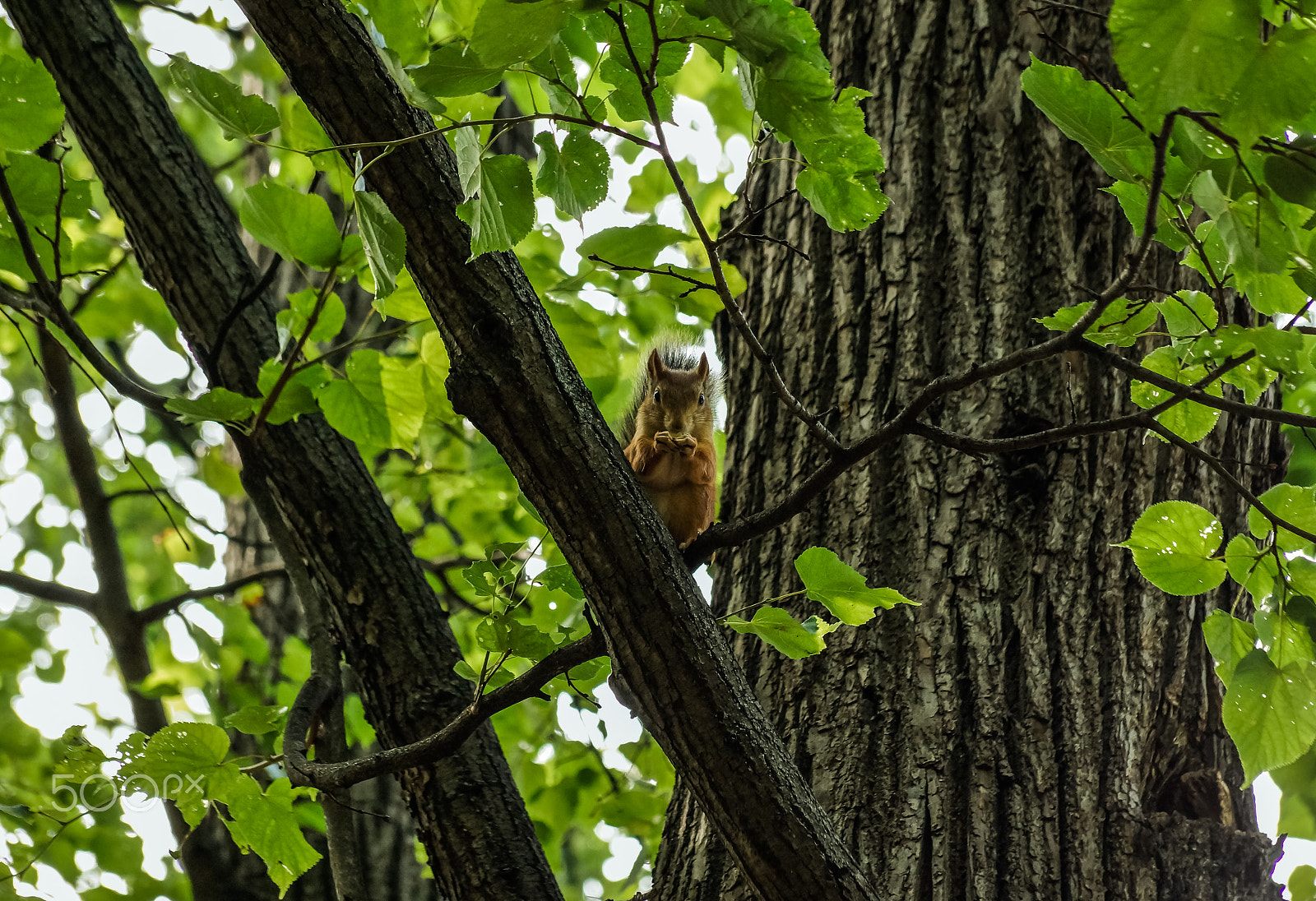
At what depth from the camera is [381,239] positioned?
101 cm

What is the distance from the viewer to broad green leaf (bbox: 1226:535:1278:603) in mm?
1130

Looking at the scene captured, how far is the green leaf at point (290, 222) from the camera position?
1.45 metres

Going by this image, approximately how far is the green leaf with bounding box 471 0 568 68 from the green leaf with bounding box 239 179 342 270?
72cm

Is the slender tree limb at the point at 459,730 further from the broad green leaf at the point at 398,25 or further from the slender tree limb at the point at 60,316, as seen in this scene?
the broad green leaf at the point at 398,25

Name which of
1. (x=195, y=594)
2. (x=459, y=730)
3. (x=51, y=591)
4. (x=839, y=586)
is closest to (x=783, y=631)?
(x=839, y=586)

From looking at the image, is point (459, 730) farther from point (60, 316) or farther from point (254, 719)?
point (60, 316)

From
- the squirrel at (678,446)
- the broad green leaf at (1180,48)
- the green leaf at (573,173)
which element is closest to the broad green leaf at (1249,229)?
the broad green leaf at (1180,48)

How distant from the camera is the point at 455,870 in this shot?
1624 millimetres

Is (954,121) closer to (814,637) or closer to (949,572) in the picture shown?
(949,572)

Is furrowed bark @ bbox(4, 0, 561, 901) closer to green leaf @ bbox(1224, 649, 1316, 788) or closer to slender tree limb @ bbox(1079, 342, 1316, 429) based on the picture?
green leaf @ bbox(1224, 649, 1316, 788)

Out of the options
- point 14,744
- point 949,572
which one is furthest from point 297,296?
point 14,744

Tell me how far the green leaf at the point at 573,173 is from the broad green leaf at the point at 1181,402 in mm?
682

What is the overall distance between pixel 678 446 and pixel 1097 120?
3.57 feet

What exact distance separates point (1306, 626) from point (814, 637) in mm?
550
